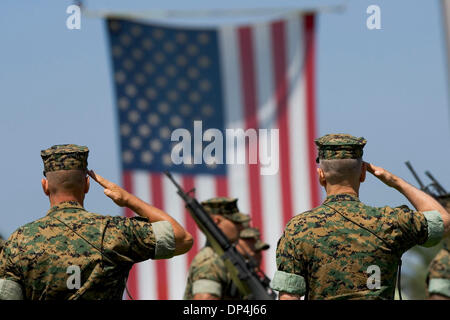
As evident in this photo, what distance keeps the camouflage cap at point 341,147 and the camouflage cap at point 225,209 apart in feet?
14.7

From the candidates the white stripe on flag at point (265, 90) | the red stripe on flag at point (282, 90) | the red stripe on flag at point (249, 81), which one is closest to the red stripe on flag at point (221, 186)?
the red stripe on flag at point (249, 81)

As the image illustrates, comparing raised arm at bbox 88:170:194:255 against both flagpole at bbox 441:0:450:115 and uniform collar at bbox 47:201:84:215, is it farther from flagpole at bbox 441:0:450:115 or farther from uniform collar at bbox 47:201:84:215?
flagpole at bbox 441:0:450:115

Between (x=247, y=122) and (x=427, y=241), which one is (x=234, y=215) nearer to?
(x=427, y=241)

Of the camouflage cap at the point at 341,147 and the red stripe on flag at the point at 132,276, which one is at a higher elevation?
the camouflage cap at the point at 341,147

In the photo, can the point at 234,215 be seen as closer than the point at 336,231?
No

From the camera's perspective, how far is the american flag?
63.8ft

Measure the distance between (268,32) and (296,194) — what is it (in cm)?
329

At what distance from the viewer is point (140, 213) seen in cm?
736

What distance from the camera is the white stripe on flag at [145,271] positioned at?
18656mm

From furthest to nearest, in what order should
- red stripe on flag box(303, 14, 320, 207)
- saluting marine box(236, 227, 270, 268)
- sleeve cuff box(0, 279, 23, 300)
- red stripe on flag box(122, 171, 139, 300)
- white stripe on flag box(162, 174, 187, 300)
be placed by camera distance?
red stripe on flag box(303, 14, 320, 207) < red stripe on flag box(122, 171, 139, 300) < white stripe on flag box(162, 174, 187, 300) < saluting marine box(236, 227, 270, 268) < sleeve cuff box(0, 279, 23, 300)

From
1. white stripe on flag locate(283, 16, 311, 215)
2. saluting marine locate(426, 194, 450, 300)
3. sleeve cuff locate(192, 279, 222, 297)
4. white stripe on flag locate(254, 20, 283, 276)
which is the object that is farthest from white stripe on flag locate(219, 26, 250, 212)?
sleeve cuff locate(192, 279, 222, 297)

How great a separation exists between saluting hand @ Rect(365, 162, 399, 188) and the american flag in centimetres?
1153

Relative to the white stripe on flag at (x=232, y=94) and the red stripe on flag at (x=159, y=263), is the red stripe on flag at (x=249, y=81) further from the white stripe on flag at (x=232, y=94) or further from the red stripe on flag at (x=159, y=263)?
the red stripe on flag at (x=159, y=263)
